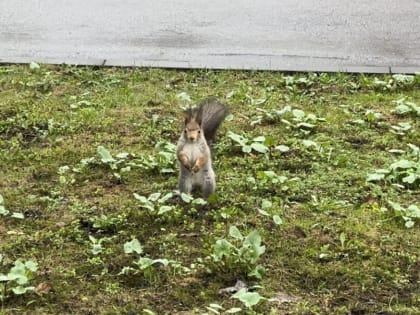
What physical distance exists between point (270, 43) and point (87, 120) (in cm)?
280

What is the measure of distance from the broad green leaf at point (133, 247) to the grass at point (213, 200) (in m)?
0.04

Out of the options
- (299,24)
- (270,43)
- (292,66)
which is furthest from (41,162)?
(299,24)

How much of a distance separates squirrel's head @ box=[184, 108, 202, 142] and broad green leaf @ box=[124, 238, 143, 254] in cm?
69

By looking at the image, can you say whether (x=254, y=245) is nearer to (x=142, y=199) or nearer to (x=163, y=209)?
(x=163, y=209)

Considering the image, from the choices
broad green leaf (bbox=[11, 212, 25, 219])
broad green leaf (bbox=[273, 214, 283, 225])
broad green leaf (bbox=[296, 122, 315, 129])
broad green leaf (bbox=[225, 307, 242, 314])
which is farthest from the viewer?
broad green leaf (bbox=[296, 122, 315, 129])

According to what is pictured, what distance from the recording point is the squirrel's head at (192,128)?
453 cm

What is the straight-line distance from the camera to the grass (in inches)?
155

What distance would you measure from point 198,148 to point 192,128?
0.12 metres

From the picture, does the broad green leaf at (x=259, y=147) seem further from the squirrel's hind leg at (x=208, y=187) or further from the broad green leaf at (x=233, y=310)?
the broad green leaf at (x=233, y=310)

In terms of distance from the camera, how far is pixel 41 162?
213 inches

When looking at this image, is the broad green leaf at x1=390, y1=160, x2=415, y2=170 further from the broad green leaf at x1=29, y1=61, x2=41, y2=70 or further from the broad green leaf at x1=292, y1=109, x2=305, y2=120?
the broad green leaf at x1=29, y1=61, x2=41, y2=70

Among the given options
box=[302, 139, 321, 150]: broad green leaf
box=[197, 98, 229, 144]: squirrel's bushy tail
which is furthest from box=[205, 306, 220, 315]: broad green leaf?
box=[302, 139, 321, 150]: broad green leaf

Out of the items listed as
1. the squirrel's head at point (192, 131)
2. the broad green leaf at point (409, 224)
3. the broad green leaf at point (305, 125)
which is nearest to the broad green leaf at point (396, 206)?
the broad green leaf at point (409, 224)

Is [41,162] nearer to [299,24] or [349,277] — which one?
[349,277]
